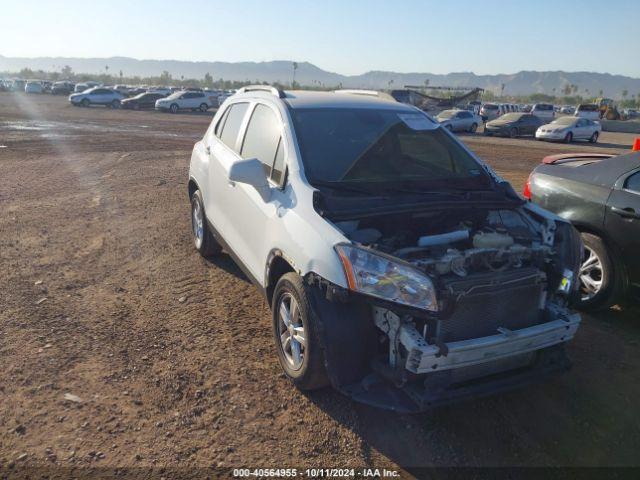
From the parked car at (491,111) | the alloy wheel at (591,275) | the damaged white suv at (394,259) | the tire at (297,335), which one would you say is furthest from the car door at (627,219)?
the parked car at (491,111)

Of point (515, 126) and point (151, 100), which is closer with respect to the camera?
point (515, 126)

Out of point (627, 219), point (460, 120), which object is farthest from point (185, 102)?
point (627, 219)

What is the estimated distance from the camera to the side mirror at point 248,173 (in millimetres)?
3590

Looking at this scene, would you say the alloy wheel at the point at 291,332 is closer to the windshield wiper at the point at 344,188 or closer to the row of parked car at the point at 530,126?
the windshield wiper at the point at 344,188

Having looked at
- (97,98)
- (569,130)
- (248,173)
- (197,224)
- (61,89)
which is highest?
(61,89)

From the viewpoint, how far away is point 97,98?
41.6 metres

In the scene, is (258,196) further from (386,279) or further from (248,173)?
(386,279)

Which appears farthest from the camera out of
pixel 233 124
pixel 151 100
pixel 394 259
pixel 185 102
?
pixel 151 100

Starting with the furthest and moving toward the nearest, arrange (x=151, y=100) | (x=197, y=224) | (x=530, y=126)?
(x=151, y=100), (x=530, y=126), (x=197, y=224)

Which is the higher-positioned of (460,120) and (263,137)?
(460,120)

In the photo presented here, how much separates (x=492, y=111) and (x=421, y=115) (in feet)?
127

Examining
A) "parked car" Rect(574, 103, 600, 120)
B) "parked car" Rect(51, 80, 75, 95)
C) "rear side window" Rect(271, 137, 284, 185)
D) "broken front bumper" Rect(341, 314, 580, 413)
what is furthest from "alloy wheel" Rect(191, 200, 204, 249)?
"parked car" Rect(51, 80, 75, 95)

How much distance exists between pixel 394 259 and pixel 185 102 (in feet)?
131

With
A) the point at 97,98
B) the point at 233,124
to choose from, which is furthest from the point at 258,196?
the point at 97,98
